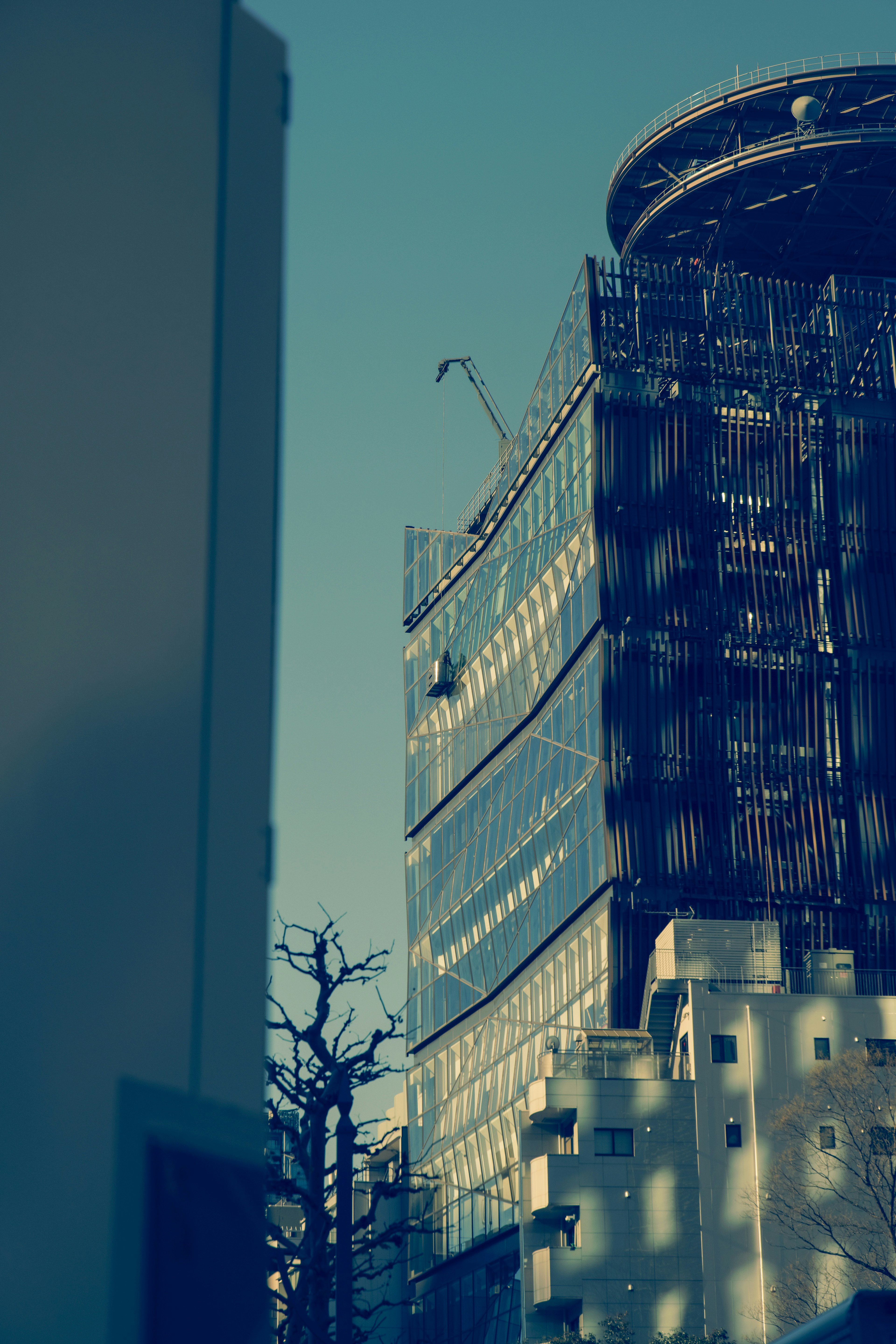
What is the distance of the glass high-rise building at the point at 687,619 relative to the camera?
262ft

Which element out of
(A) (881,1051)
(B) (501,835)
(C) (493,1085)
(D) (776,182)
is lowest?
(A) (881,1051)

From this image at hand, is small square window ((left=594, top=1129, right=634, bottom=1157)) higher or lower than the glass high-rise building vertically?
lower

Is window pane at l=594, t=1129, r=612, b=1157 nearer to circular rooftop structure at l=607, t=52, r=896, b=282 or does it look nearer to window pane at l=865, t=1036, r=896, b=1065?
window pane at l=865, t=1036, r=896, b=1065

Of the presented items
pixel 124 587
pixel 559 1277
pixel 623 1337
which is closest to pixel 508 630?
pixel 559 1277

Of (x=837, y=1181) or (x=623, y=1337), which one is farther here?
(x=623, y=1337)

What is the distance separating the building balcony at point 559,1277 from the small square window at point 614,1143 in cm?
352

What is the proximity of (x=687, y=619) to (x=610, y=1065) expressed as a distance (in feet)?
88.8

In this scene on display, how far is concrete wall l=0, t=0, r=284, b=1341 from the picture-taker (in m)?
3.00

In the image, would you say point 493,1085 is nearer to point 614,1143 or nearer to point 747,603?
point 614,1143

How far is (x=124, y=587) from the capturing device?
125 inches

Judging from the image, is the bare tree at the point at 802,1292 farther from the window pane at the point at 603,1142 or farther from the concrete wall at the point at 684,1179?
the window pane at the point at 603,1142

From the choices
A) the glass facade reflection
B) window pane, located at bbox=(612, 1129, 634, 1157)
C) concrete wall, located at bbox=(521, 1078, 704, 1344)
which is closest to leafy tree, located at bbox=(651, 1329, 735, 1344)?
concrete wall, located at bbox=(521, 1078, 704, 1344)

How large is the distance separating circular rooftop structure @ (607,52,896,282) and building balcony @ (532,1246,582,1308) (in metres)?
A: 54.8

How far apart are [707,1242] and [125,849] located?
60.0 metres
